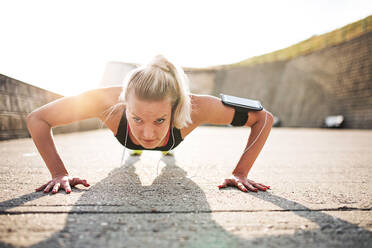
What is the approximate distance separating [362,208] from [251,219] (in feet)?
2.43

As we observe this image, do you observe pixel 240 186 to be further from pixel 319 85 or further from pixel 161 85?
pixel 319 85

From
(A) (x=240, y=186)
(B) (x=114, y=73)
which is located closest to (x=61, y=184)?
(A) (x=240, y=186)

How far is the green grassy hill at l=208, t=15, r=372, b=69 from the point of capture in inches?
703

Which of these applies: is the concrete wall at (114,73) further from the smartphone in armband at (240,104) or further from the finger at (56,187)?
the finger at (56,187)

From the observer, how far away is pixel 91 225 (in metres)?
1.07

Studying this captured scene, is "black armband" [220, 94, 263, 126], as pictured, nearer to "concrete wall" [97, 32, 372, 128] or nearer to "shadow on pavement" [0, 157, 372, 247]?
"shadow on pavement" [0, 157, 372, 247]

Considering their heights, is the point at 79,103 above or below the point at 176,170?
above

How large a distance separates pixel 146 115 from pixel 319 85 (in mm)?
21518

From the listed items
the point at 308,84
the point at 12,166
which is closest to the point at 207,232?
the point at 12,166

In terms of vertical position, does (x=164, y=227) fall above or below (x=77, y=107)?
below

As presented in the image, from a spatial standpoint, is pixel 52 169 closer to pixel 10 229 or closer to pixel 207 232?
pixel 10 229

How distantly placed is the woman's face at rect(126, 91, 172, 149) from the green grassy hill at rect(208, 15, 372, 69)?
2070 centimetres

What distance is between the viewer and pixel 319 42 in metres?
22.5

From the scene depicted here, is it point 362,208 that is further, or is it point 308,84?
point 308,84
